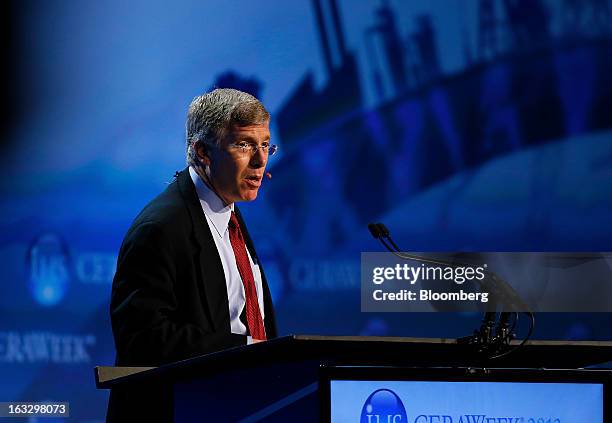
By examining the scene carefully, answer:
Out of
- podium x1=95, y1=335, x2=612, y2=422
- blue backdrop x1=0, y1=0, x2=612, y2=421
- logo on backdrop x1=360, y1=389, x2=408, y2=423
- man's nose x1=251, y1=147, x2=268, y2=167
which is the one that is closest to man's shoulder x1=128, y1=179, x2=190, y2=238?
man's nose x1=251, y1=147, x2=268, y2=167

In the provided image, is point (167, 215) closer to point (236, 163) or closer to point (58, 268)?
point (236, 163)

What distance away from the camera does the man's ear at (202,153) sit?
277cm

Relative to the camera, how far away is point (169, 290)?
2439 mm

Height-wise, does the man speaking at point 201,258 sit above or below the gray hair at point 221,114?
below

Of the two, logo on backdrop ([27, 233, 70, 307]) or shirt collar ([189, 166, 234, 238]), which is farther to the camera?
logo on backdrop ([27, 233, 70, 307])

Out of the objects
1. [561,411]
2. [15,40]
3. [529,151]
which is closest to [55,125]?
[15,40]

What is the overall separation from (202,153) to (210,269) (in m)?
0.39

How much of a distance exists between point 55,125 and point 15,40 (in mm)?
469

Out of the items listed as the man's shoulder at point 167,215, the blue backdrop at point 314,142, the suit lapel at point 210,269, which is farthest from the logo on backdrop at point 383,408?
the blue backdrop at point 314,142

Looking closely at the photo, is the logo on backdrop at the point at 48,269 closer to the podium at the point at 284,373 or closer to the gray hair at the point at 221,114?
the gray hair at the point at 221,114

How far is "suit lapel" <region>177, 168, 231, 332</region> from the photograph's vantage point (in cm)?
250

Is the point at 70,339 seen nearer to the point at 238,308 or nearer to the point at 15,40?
the point at 15,40

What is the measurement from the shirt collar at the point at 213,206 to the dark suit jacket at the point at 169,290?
49mm

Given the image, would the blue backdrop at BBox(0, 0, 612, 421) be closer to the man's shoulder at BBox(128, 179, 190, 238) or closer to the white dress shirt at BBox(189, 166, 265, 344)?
the white dress shirt at BBox(189, 166, 265, 344)
